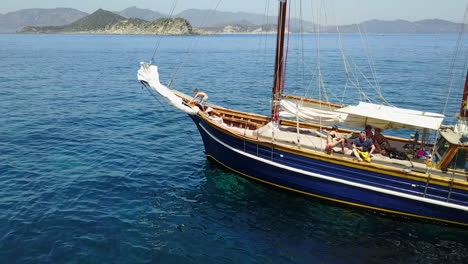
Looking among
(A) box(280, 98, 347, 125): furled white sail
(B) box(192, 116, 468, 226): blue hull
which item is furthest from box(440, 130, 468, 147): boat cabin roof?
(A) box(280, 98, 347, 125): furled white sail

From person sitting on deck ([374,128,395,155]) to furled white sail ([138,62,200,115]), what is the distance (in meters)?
8.47

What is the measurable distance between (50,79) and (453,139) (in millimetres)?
47420

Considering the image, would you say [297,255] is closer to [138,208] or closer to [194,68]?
[138,208]

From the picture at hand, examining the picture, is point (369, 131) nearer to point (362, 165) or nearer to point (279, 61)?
point (362, 165)

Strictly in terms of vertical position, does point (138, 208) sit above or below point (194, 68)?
below

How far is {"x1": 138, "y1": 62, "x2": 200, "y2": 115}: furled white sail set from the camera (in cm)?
1714

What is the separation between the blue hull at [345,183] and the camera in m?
13.6

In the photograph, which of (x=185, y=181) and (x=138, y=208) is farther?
(x=185, y=181)

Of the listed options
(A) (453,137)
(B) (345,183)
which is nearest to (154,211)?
(B) (345,183)

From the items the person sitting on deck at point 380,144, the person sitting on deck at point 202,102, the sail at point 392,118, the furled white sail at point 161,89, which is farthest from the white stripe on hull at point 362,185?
the person sitting on deck at point 202,102

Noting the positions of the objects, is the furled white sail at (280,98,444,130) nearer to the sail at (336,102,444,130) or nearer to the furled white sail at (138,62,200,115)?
the sail at (336,102,444,130)

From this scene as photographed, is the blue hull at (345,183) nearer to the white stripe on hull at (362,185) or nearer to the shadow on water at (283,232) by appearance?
the white stripe on hull at (362,185)

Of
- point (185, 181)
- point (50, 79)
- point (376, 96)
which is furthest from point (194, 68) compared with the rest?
point (185, 181)

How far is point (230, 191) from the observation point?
54.5 ft
